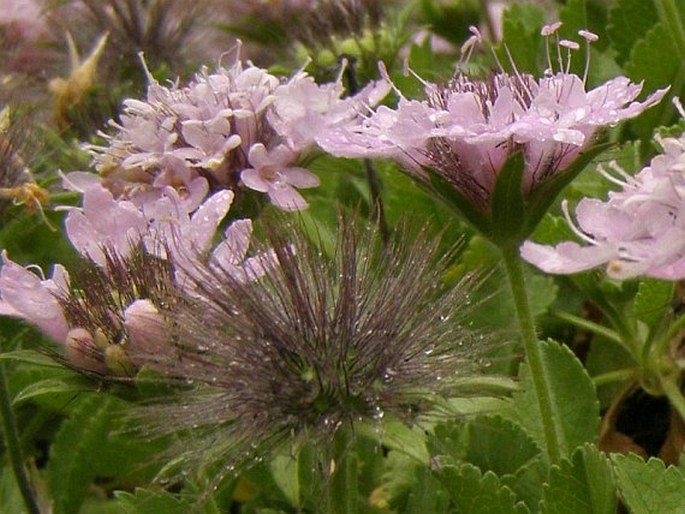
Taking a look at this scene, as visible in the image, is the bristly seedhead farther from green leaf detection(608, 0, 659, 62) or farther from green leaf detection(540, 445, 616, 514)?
green leaf detection(608, 0, 659, 62)

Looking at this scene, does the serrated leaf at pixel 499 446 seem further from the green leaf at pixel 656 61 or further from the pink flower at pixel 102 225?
the green leaf at pixel 656 61

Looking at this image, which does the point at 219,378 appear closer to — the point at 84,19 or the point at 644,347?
the point at 644,347

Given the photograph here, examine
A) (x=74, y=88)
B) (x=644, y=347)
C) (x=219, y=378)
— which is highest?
(x=219, y=378)

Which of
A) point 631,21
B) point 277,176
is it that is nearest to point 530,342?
point 277,176

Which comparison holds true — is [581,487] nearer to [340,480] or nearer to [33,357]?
[340,480]

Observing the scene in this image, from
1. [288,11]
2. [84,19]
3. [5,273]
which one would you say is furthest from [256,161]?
[84,19]

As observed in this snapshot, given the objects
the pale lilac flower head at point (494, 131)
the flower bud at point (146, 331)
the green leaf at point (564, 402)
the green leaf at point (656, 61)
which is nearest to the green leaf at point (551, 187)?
the pale lilac flower head at point (494, 131)
